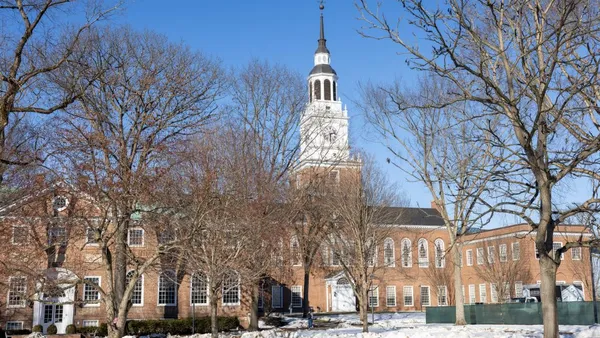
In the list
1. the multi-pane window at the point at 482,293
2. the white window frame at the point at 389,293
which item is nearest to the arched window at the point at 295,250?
the white window frame at the point at 389,293

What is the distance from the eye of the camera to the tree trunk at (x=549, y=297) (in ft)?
40.3

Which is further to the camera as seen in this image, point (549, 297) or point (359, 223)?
point (359, 223)

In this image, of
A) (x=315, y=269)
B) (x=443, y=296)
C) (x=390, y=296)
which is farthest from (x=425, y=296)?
(x=315, y=269)

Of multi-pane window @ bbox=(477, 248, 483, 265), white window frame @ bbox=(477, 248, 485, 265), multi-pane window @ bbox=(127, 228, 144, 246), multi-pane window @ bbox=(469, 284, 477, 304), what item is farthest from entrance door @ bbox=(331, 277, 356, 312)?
multi-pane window @ bbox=(127, 228, 144, 246)

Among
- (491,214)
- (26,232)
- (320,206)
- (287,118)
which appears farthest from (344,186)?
(491,214)

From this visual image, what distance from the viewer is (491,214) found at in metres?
13.3

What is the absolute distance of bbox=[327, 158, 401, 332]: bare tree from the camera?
28.6 metres

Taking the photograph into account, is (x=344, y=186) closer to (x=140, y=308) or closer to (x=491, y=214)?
(x=140, y=308)

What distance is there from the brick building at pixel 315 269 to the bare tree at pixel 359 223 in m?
1.89

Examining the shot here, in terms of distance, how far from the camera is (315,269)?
50844mm

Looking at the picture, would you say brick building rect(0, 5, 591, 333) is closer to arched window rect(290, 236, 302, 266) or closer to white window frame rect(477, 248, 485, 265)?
white window frame rect(477, 248, 485, 265)

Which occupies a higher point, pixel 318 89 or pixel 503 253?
pixel 318 89

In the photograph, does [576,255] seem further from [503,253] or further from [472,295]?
[472,295]

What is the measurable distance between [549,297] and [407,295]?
4554 centimetres
